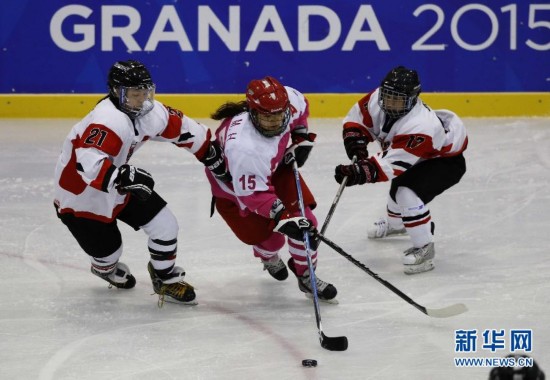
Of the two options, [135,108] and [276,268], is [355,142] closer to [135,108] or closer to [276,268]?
[276,268]

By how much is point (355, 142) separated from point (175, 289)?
3.17ft

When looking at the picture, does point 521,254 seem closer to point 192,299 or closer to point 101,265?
point 192,299

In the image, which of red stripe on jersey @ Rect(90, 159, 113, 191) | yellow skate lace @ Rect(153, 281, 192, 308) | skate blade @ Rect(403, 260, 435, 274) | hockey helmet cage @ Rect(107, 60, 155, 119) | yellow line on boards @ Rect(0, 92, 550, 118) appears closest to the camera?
red stripe on jersey @ Rect(90, 159, 113, 191)

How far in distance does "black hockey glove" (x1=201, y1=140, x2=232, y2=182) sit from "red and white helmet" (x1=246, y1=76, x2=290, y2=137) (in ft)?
0.69

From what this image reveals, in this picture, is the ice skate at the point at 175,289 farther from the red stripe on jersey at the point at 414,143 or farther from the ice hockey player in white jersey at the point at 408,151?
the red stripe on jersey at the point at 414,143

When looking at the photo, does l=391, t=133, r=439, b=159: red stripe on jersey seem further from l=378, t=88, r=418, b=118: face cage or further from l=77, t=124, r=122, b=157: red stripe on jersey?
l=77, t=124, r=122, b=157: red stripe on jersey

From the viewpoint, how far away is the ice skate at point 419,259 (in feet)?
12.9

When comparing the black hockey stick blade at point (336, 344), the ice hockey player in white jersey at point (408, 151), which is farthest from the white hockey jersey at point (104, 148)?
the black hockey stick blade at point (336, 344)

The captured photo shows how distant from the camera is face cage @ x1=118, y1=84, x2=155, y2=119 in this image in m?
3.32

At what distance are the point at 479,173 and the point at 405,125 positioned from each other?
1.71 m

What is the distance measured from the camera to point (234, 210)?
3.69 m

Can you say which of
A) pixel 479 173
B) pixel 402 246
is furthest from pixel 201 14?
pixel 402 246

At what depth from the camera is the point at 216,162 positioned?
11.7 ft

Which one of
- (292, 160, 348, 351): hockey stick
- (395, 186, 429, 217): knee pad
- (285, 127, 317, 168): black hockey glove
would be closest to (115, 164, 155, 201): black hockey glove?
(292, 160, 348, 351): hockey stick
